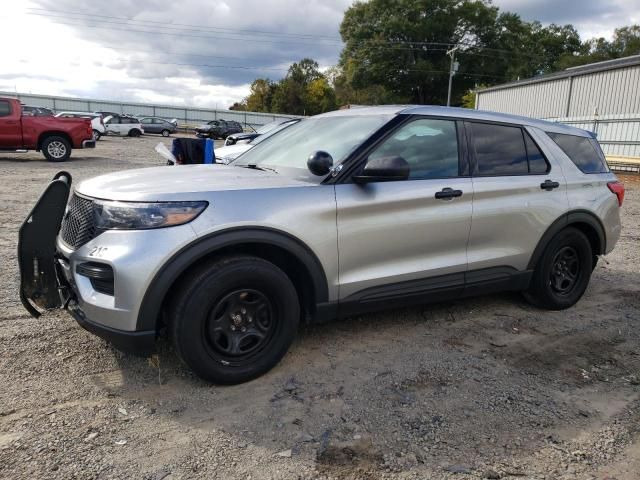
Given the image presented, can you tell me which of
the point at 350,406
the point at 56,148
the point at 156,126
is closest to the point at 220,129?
the point at 156,126

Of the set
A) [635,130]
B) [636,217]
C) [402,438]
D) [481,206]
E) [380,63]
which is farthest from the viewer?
[380,63]

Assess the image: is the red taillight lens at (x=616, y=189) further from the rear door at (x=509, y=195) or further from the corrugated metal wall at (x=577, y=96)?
the corrugated metal wall at (x=577, y=96)

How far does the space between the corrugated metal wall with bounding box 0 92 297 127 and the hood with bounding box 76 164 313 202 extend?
48.2 metres

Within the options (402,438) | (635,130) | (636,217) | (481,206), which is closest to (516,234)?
(481,206)

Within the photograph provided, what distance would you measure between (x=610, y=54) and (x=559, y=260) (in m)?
71.0

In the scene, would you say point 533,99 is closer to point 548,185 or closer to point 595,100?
point 595,100

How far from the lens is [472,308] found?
4.52m

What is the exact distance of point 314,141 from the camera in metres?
3.86

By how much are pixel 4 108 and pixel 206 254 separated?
1448 centimetres

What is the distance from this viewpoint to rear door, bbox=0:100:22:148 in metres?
14.1

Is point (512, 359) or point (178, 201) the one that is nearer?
point (178, 201)

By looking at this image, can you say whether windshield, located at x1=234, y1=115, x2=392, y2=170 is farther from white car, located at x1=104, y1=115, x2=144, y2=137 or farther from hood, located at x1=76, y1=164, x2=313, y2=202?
white car, located at x1=104, y1=115, x2=144, y2=137

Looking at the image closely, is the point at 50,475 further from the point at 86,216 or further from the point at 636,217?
the point at 636,217

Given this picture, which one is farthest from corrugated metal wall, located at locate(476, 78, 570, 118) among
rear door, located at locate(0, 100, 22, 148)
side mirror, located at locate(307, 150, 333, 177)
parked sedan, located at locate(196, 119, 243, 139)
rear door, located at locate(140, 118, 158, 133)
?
side mirror, located at locate(307, 150, 333, 177)
